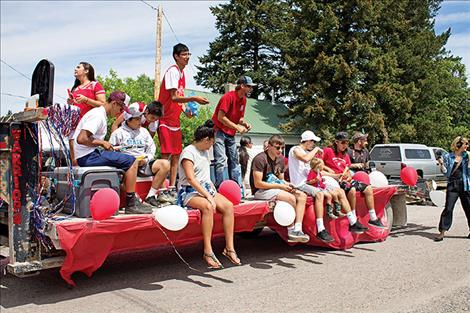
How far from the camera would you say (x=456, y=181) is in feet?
27.4

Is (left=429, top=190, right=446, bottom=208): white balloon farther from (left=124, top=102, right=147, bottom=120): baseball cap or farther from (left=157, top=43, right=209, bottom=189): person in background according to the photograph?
(left=124, top=102, right=147, bottom=120): baseball cap

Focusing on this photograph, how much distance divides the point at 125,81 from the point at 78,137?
18.7 metres

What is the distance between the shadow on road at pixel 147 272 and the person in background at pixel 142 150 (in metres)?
0.97

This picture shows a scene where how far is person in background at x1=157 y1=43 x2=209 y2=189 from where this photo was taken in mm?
6293

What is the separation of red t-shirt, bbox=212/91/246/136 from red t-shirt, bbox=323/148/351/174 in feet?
6.47

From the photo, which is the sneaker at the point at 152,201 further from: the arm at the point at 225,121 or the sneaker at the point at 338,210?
the sneaker at the point at 338,210

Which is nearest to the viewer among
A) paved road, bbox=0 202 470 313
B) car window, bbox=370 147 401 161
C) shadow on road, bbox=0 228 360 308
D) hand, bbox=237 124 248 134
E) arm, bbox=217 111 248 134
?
paved road, bbox=0 202 470 313

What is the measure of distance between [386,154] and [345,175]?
1251cm

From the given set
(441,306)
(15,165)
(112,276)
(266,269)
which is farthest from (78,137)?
(441,306)

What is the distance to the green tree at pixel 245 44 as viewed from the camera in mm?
40000

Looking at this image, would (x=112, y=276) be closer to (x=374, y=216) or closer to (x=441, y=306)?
(x=441, y=306)

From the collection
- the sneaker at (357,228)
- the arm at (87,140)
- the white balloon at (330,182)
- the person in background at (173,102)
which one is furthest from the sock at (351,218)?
the arm at (87,140)

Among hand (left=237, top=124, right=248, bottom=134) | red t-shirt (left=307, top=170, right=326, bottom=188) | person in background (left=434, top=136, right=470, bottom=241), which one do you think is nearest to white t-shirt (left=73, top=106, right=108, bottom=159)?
hand (left=237, top=124, right=248, bottom=134)

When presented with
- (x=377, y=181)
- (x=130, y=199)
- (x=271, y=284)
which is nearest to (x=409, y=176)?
(x=377, y=181)
